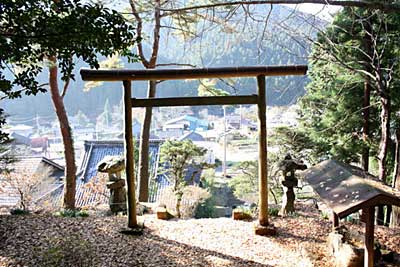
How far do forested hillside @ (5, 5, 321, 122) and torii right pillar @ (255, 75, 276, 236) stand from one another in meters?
0.34

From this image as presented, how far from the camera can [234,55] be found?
16.5 feet

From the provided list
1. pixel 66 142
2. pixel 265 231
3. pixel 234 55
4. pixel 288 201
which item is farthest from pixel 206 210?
pixel 265 231

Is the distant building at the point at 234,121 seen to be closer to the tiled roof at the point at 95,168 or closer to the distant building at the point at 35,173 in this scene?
the tiled roof at the point at 95,168

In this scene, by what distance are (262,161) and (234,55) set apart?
1.87m

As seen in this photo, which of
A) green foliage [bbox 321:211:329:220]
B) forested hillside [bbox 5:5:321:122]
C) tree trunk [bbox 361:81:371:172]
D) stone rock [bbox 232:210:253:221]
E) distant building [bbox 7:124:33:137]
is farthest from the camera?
distant building [bbox 7:124:33:137]

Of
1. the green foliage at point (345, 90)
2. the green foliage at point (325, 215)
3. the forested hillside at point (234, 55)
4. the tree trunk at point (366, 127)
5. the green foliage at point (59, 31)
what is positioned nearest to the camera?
the green foliage at point (59, 31)

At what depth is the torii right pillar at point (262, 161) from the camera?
371 centimetres

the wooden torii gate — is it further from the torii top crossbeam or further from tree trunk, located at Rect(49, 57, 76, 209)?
tree trunk, located at Rect(49, 57, 76, 209)

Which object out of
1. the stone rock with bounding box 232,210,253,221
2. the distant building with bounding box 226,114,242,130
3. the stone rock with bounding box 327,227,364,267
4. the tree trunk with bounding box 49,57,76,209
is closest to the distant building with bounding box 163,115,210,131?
the distant building with bounding box 226,114,242,130

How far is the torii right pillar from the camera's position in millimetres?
3709

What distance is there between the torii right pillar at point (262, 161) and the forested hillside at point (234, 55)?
0.34 meters

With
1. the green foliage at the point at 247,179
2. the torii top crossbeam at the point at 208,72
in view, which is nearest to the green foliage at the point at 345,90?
the green foliage at the point at 247,179

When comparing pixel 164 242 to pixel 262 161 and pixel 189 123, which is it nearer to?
pixel 262 161

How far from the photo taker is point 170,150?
5.93m
